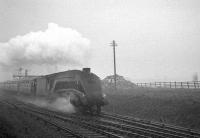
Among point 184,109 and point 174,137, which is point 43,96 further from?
point 174,137

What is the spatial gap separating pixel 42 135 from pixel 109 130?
3.19 meters

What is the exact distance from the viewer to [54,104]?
67.8 feet

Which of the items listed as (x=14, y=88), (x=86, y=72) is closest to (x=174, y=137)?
(x=86, y=72)

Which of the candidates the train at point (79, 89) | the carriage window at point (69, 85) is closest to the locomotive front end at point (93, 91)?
the train at point (79, 89)

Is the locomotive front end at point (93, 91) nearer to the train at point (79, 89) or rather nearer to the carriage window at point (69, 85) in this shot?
the train at point (79, 89)

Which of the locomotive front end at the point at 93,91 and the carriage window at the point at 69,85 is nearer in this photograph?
the locomotive front end at the point at 93,91

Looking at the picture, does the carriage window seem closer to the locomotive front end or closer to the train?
the train

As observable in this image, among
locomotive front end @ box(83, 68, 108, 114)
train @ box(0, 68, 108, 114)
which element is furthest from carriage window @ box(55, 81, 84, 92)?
locomotive front end @ box(83, 68, 108, 114)

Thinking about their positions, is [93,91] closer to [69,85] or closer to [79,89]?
[79,89]

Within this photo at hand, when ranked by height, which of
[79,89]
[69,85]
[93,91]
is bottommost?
[93,91]

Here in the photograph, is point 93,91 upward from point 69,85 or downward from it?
downward

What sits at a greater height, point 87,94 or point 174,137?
point 87,94

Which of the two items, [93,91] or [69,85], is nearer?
[93,91]

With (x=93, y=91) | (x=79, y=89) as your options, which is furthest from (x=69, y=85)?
(x=93, y=91)
